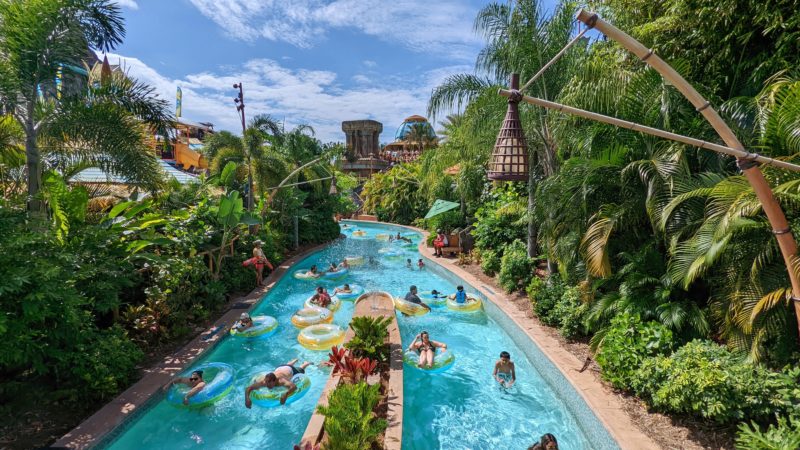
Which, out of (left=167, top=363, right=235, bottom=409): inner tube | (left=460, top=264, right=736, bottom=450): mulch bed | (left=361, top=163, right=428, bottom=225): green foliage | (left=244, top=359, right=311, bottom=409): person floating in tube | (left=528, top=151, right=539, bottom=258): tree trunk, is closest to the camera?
(left=460, top=264, right=736, bottom=450): mulch bed

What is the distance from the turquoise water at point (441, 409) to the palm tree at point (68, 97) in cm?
475

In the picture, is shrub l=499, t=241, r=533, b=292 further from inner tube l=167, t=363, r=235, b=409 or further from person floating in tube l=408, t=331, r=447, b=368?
inner tube l=167, t=363, r=235, b=409

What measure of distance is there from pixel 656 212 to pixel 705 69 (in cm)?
303

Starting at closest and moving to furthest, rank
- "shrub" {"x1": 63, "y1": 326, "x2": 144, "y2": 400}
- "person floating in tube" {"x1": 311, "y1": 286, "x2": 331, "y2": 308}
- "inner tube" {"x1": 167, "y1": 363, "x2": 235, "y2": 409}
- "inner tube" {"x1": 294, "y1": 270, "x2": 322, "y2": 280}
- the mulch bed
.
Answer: the mulch bed
"shrub" {"x1": 63, "y1": 326, "x2": 144, "y2": 400}
"inner tube" {"x1": 167, "y1": 363, "x2": 235, "y2": 409}
"person floating in tube" {"x1": 311, "y1": 286, "x2": 331, "y2": 308}
"inner tube" {"x1": 294, "y1": 270, "x2": 322, "y2": 280}

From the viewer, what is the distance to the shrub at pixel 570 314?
8.12 metres

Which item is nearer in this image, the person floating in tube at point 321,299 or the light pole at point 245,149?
the person floating in tube at point 321,299

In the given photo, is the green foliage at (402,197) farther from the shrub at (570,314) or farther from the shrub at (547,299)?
the shrub at (570,314)

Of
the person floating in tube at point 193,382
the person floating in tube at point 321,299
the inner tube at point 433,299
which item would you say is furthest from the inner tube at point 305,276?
the person floating in tube at point 193,382

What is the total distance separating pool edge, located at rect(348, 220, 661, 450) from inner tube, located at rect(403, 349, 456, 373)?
1.95 metres

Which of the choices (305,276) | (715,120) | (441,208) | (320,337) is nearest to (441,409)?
(320,337)

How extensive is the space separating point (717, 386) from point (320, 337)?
7.26 metres

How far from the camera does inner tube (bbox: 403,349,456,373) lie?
25.8 feet

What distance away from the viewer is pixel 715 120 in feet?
9.92

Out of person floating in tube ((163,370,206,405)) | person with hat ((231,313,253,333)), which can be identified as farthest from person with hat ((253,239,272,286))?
person floating in tube ((163,370,206,405))
